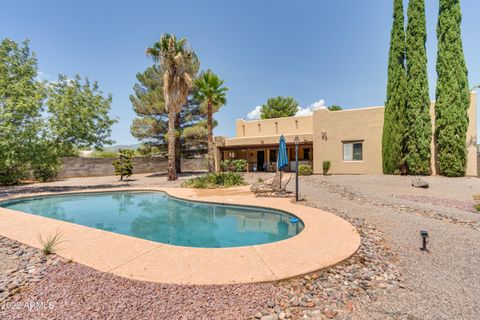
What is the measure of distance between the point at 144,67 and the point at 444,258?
2629 cm

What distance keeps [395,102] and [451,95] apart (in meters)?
2.94

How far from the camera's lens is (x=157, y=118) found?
2339 cm

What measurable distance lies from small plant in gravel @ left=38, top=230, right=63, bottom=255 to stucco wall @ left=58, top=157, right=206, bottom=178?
61.2ft

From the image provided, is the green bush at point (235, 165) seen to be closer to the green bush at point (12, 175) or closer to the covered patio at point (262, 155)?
the covered patio at point (262, 155)

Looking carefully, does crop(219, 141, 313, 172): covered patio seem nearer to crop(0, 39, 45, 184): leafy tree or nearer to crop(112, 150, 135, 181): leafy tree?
crop(112, 150, 135, 181): leafy tree

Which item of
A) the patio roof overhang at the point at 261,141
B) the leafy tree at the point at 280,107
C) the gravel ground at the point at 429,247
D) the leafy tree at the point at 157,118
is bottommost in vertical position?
the gravel ground at the point at 429,247

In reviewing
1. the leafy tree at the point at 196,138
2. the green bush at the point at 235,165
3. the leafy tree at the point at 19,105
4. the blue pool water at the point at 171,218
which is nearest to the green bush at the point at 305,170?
the green bush at the point at 235,165

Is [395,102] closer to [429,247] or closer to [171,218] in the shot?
[429,247]

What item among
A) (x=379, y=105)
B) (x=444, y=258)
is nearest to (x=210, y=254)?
(x=444, y=258)

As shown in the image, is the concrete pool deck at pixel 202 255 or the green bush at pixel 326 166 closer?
the concrete pool deck at pixel 202 255

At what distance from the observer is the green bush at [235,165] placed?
68.7 feet

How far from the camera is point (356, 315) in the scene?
2.44 meters

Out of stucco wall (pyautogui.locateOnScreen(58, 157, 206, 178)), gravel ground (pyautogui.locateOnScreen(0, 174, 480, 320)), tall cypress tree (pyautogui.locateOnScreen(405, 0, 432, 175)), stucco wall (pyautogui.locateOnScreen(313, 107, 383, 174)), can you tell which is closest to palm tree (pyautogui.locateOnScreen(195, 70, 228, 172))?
stucco wall (pyautogui.locateOnScreen(313, 107, 383, 174))

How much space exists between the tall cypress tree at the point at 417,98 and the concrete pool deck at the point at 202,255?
41.2 ft
